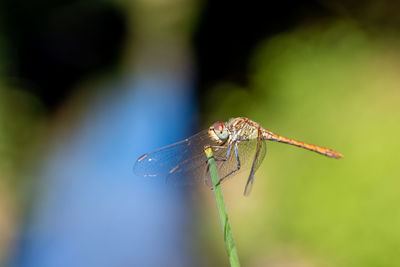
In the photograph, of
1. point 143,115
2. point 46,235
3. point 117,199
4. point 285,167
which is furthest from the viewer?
point 143,115

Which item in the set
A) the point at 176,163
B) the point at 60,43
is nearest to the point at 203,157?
the point at 176,163

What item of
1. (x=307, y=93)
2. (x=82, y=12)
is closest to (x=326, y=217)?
(x=307, y=93)

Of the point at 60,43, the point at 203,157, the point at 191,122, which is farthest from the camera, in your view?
the point at 60,43

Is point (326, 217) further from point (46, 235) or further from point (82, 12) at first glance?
point (82, 12)

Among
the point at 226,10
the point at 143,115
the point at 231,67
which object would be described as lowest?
the point at 143,115

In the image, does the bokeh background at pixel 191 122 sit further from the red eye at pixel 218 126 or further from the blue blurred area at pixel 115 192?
the red eye at pixel 218 126

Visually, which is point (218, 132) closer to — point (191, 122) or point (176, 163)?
point (176, 163)

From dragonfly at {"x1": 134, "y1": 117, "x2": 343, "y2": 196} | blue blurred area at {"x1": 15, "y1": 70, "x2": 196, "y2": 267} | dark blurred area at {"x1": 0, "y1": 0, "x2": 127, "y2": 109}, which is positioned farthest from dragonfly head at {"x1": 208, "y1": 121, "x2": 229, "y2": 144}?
dark blurred area at {"x1": 0, "y1": 0, "x2": 127, "y2": 109}
